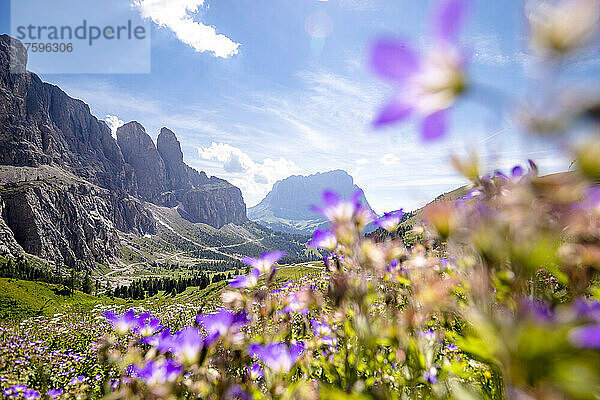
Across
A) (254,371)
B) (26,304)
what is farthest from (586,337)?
(26,304)

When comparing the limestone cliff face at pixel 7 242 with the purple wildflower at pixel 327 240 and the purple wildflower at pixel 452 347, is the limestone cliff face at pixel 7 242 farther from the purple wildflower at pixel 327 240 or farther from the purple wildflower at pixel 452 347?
the purple wildflower at pixel 452 347

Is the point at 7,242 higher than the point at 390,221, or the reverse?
the point at 7,242

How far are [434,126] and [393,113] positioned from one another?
0.14m

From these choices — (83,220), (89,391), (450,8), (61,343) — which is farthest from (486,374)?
(83,220)

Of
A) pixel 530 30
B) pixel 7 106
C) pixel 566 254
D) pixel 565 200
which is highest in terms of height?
pixel 7 106

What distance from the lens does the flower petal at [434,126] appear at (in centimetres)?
95

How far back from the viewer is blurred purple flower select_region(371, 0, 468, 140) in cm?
88

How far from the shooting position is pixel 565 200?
27.9 inches

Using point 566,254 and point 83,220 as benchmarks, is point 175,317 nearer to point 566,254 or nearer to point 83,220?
point 566,254

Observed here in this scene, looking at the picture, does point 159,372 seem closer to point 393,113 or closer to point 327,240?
point 327,240

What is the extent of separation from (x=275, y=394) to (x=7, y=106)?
258580mm

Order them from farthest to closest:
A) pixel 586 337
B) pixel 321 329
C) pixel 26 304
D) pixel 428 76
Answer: pixel 26 304
pixel 321 329
pixel 428 76
pixel 586 337

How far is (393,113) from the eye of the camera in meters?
0.97

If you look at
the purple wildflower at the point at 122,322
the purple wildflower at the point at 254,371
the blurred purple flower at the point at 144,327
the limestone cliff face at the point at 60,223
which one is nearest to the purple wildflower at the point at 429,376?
the purple wildflower at the point at 254,371
